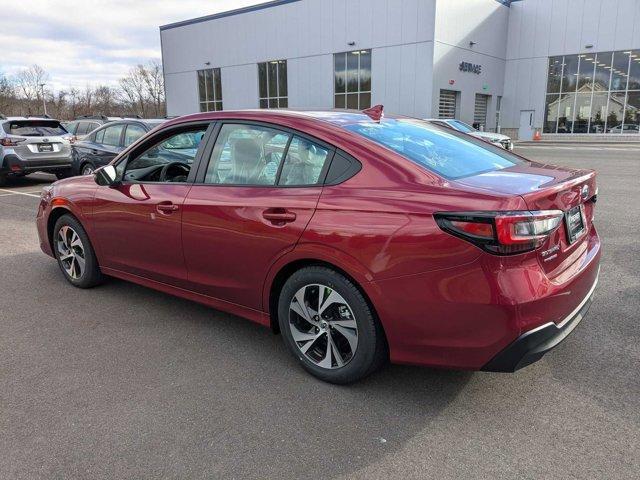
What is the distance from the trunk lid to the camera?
2.64m

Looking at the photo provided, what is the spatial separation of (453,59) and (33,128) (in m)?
24.9

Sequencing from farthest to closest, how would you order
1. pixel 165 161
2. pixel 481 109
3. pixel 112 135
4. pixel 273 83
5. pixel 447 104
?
pixel 273 83
pixel 481 109
pixel 447 104
pixel 112 135
pixel 165 161

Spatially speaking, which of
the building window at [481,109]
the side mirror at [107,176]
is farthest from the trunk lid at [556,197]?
the building window at [481,109]

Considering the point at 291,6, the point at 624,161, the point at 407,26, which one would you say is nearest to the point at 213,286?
the point at 624,161

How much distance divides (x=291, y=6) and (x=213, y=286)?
34.8 metres

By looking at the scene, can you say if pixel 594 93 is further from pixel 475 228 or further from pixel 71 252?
pixel 475 228

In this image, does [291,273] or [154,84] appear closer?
[291,273]

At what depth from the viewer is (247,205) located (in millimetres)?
3303

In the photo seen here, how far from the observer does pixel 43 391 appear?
316cm

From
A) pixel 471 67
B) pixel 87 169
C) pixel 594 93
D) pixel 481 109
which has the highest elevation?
pixel 471 67

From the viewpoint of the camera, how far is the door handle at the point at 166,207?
3.75 metres

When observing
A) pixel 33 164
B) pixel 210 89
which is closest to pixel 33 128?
pixel 33 164

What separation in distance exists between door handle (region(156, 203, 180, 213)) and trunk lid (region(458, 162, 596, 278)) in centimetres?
204

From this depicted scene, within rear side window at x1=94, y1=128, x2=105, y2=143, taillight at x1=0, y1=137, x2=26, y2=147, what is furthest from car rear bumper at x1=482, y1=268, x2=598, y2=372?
taillight at x1=0, y1=137, x2=26, y2=147
